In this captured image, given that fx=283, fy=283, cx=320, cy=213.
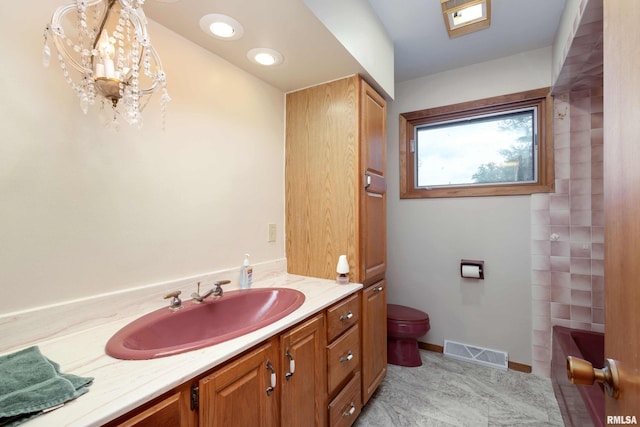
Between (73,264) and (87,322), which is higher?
(73,264)

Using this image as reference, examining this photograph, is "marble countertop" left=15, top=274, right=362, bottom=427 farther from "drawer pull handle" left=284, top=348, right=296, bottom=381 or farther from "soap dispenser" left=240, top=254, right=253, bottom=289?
"soap dispenser" left=240, top=254, right=253, bottom=289

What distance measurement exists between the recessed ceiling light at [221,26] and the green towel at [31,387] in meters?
1.37

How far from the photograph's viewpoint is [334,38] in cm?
140

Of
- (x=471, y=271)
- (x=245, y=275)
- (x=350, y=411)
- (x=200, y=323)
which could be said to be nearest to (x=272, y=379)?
(x=200, y=323)

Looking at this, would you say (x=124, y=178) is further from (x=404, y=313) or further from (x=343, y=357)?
(x=404, y=313)

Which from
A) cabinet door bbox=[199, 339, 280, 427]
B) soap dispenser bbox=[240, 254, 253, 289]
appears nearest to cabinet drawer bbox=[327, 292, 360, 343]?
cabinet door bbox=[199, 339, 280, 427]

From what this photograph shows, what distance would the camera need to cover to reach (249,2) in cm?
115

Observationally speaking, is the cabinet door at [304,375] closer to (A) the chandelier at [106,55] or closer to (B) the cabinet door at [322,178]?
(B) the cabinet door at [322,178]

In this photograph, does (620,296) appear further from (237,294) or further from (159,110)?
(159,110)

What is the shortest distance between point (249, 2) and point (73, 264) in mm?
1218

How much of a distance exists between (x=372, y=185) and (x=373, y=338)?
3.32ft

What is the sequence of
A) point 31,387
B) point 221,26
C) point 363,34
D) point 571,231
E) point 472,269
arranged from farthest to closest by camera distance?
1. point 472,269
2. point 571,231
3. point 363,34
4. point 221,26
5. point 31,387

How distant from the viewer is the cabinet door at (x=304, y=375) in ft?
3.71

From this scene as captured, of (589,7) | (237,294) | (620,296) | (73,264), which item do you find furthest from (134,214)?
(589,7)
